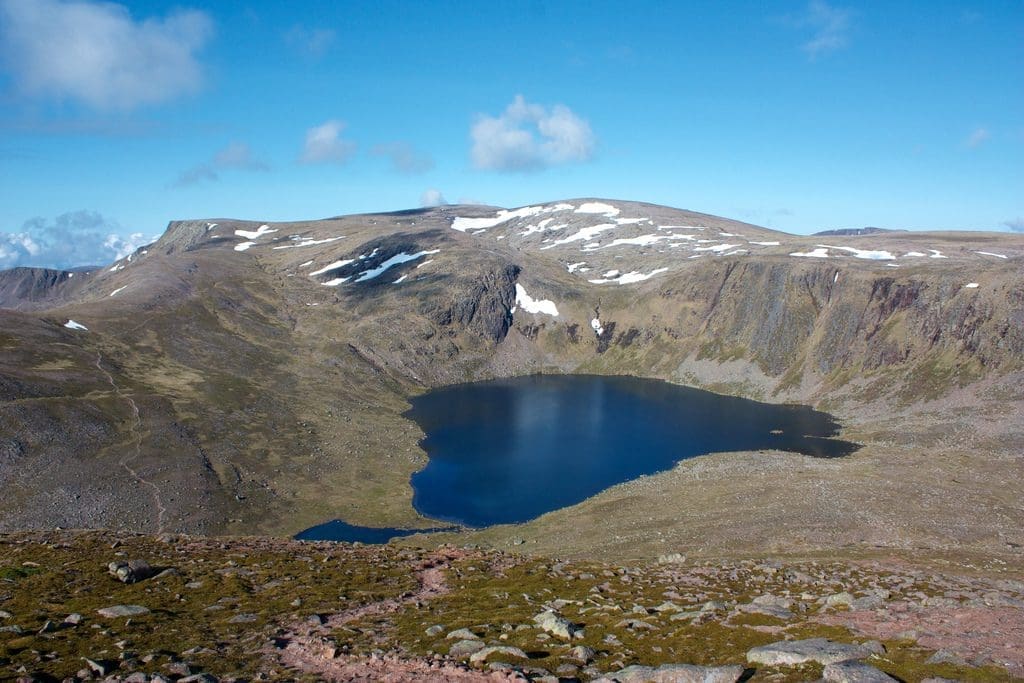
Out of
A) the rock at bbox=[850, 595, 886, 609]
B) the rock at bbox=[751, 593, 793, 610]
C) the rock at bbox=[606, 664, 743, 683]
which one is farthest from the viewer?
the rock at bbox=[751, 593, 793, 610]

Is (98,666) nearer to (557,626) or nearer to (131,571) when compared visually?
(131,571)

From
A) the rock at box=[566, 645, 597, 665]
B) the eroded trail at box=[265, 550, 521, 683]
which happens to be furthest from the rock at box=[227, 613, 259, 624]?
the rock at box=[566, 645, 597, 665]

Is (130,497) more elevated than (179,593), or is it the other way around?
(179,593)

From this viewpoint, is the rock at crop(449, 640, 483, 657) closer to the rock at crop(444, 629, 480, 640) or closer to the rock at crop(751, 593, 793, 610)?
the rock at crop(444, 629, 480, 640)

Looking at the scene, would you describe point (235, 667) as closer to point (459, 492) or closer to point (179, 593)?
point (179, 593)

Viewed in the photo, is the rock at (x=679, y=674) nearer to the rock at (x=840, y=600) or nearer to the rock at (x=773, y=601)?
the rock at (x=773, y=601)

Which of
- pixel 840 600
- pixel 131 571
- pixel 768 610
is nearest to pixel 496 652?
pixel 768 610

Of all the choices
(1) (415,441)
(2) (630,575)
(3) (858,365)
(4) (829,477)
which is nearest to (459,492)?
(1) (415,441)
